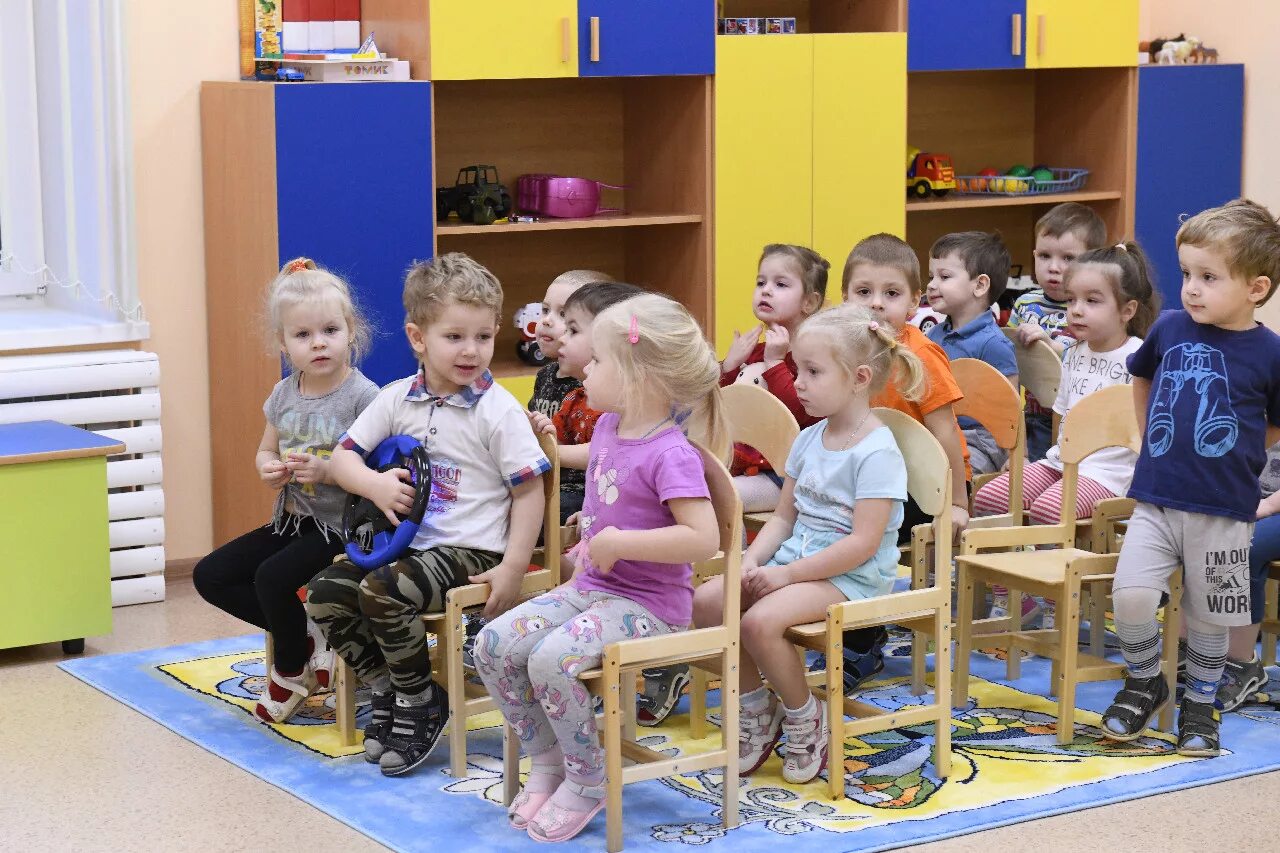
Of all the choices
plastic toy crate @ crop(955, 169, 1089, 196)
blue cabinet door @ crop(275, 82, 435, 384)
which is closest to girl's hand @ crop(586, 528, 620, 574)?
blue cabinet door @ crop(275, 82, 435, 384)

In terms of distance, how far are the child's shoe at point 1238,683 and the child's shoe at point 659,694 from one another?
105 cm

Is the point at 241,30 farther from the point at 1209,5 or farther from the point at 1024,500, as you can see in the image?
the point at 1209,5

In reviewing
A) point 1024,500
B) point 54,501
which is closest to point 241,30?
point 54,501

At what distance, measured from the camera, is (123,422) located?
4.45 meters

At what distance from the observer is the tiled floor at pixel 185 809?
2783mm

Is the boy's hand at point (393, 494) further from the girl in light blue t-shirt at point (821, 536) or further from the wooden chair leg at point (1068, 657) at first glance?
the wooden chair leg at point (1068, 657)

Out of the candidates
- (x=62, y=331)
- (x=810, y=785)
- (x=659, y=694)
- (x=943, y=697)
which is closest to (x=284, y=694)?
(x=659, y=694)

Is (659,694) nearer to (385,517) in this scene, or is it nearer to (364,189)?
(385,517)

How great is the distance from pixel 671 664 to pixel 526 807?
335 millimetres

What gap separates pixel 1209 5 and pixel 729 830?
13.7 ft

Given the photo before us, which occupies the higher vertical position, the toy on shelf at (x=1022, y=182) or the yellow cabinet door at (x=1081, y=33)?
the yellow cabinet door at (x=1081, y=33)

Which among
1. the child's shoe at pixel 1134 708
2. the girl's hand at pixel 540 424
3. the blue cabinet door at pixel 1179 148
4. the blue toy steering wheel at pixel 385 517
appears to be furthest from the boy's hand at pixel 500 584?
the blue cabinet door at pixel 1179 148

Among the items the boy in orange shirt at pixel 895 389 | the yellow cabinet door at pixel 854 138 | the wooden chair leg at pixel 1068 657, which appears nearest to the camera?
the wooden chair leg at pixel 1068 657

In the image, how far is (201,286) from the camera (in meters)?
4.60
